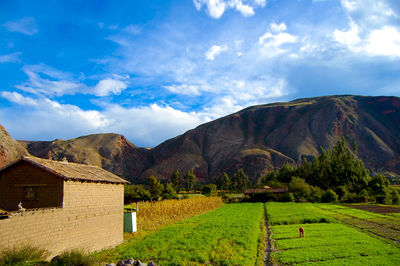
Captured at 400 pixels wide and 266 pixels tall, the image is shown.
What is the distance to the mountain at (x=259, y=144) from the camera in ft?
451

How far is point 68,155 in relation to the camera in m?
132

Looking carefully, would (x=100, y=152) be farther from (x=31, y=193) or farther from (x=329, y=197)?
(x=31, y=193)

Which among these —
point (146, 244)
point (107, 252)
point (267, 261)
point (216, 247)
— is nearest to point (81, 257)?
point (107, 252)

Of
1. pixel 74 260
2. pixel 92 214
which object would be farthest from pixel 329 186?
pixel 74 260

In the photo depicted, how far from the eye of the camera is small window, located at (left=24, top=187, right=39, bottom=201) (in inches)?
570

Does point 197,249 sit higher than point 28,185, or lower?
lower

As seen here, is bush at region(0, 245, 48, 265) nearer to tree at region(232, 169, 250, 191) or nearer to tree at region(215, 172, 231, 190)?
tree at region(215, 172, 231, 190)

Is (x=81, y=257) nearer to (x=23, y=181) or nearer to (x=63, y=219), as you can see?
(x=63, y=219)

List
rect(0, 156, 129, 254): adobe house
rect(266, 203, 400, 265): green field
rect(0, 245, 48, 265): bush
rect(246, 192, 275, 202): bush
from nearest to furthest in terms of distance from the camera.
Answer: 1. rect(0, 245, 48, 265): bush
2. rect(0, 156, 129, 254): adobe house
3. rect(266, 203, 400, 265): green field
4. rect(246, 192, 275, 202): bush

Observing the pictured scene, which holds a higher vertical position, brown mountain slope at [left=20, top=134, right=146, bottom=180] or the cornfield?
brown mountain slope at [left=20, top=134, right=146, bottom=180]

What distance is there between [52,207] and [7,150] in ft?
105

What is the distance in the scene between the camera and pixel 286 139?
520 ft

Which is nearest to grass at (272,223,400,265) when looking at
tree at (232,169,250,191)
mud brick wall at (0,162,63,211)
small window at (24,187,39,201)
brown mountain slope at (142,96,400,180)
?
mud brick wall at (0,162,63,211)

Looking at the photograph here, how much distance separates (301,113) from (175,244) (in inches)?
6995
